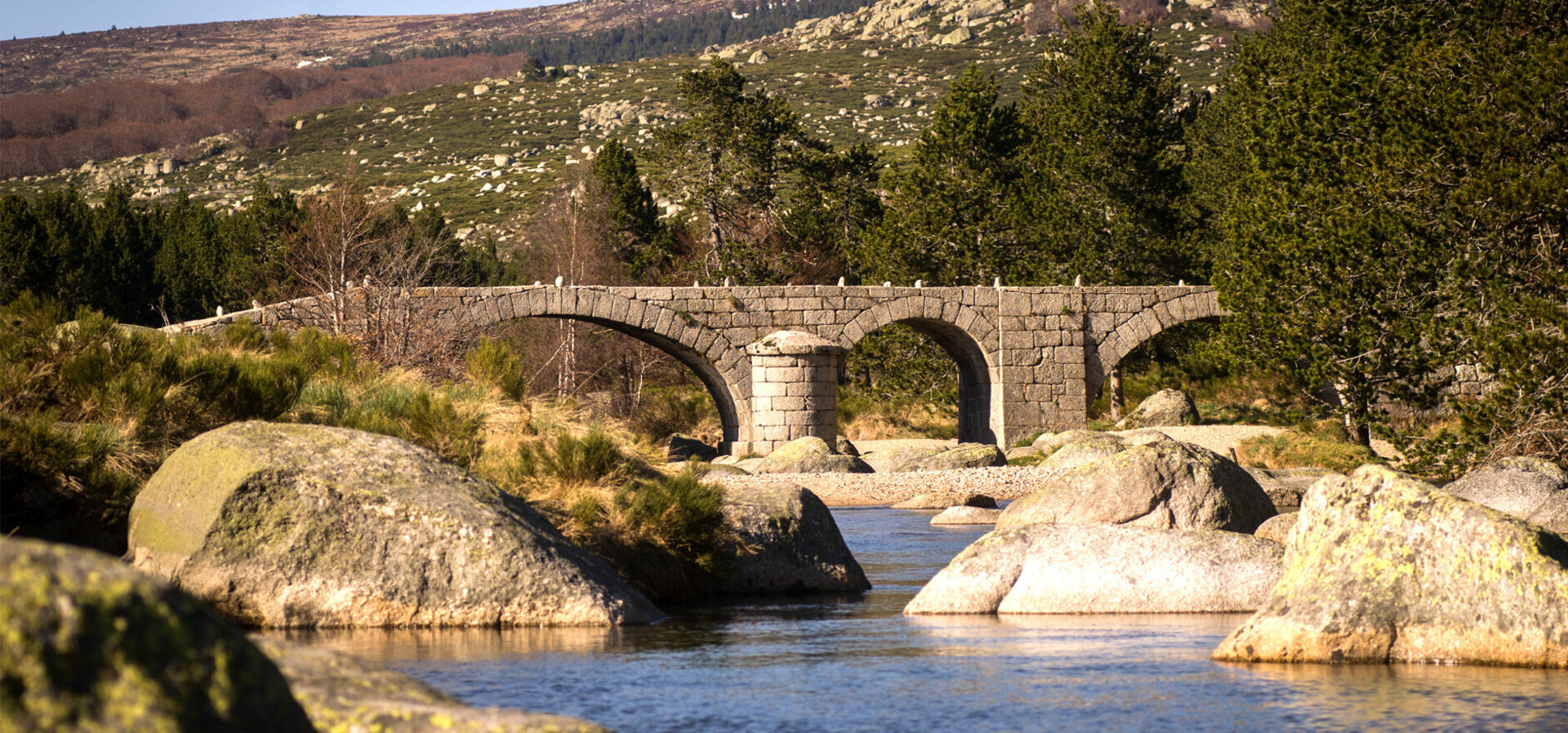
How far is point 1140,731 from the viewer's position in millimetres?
5367

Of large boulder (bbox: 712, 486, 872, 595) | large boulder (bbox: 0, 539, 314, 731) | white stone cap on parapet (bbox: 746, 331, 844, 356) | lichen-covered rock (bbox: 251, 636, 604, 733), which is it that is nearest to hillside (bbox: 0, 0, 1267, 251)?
white stone cap on parapet (bbox: 746, 331, 844, 356)

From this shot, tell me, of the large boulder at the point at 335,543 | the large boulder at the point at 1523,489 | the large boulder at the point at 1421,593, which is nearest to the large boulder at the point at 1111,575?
the large boulder at the point at 1421,593

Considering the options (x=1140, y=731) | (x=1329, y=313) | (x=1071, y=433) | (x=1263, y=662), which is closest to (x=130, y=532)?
(x=1140, y=731)

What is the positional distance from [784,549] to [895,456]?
1524 cm

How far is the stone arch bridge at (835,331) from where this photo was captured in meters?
27.8

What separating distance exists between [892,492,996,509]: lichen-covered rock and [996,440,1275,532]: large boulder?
7.81m

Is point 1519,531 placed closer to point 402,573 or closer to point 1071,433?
point 402,573

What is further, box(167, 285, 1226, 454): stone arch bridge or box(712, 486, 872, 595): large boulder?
box(167, 285, 1226, 454): stone arch bridge

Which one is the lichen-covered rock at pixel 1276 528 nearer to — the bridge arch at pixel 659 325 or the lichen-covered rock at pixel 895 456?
the lichen-covered rock at pixel 895 456

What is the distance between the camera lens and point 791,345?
1095 inches

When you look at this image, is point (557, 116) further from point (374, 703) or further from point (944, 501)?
point (374, 703)

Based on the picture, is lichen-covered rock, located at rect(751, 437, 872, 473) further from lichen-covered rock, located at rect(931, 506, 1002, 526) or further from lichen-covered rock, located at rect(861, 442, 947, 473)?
lichen-covered rock, located at rect(931, 506, 1002, 526)

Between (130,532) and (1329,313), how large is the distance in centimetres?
1385

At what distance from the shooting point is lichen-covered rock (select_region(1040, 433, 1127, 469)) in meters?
21.7
